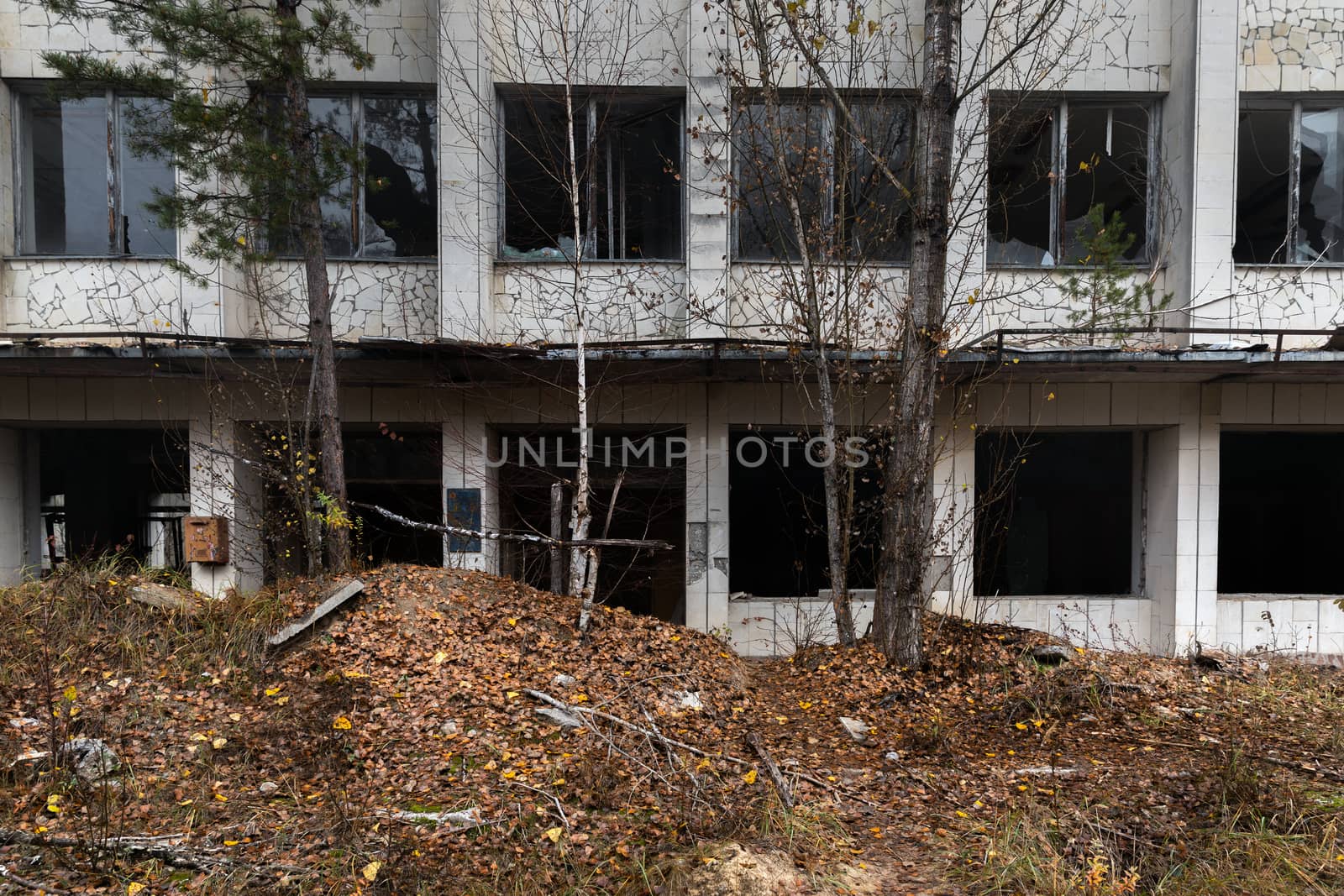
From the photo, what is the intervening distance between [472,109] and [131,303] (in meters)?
4.58

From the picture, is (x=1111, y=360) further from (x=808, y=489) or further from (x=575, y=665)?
(x=575, y=665)

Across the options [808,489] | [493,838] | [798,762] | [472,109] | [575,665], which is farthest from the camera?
[808,489]

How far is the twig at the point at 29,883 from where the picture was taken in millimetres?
3436

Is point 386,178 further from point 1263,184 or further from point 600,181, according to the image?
point 1263,184

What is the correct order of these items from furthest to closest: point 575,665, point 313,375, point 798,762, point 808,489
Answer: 1. point 808,489
2. point 313,375
3. point 575,665
4. point 798,762

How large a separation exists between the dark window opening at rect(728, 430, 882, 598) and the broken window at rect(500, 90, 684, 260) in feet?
8.76

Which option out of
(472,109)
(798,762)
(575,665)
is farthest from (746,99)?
(798,762)

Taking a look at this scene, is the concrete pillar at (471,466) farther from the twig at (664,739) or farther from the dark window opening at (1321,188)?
the dark window opening at (1321,188)

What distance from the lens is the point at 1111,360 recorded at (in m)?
7.20

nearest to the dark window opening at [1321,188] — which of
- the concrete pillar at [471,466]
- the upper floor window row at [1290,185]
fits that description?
the upper floor window row at [1290,185]

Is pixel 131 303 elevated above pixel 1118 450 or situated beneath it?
elevated above

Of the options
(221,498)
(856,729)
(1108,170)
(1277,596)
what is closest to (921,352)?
(856,729)

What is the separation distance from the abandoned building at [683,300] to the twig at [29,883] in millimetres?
4879

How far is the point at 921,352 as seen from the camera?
21.5ft
